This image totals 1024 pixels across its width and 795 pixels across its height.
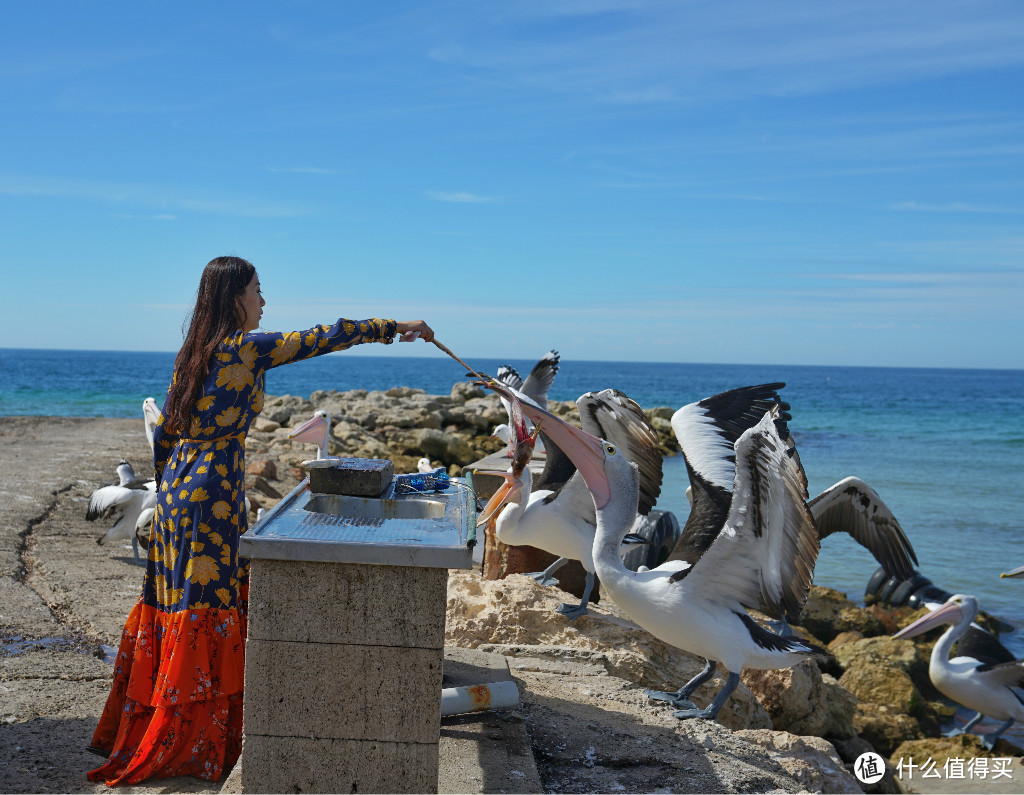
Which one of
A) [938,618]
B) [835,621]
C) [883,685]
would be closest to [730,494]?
[883,685]

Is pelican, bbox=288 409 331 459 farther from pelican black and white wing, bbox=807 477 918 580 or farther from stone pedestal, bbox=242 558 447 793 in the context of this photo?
stone pedestal, bbox=242 558 447 793

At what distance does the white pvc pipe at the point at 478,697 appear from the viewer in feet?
12.6

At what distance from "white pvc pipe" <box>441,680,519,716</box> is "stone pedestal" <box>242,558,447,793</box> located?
3.38ft

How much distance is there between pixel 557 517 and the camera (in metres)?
6.58

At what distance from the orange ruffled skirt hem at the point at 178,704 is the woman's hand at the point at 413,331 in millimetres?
1365

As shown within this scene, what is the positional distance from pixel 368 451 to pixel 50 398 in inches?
1175

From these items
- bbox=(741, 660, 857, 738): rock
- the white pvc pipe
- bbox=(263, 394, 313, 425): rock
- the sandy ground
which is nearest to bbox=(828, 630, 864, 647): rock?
bbox=(741, 660, 857, 738): rock

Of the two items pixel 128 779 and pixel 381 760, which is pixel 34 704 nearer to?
pixel 128 779

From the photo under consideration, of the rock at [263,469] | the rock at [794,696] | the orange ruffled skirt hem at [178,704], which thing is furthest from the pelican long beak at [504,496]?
the rock at [263,469]

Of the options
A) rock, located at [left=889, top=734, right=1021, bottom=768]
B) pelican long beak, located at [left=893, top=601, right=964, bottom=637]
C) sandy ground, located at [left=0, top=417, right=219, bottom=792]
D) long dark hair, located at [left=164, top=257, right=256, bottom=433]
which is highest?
long dark hair, located at [left=164, top=257, right=256, bottom=433]

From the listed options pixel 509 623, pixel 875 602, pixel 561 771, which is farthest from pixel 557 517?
pixel 875 602

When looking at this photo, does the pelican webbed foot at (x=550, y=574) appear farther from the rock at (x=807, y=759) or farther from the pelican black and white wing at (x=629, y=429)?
the rock at (x=807, y=759)

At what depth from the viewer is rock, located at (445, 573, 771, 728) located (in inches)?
215

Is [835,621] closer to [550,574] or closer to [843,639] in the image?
[843,639]
